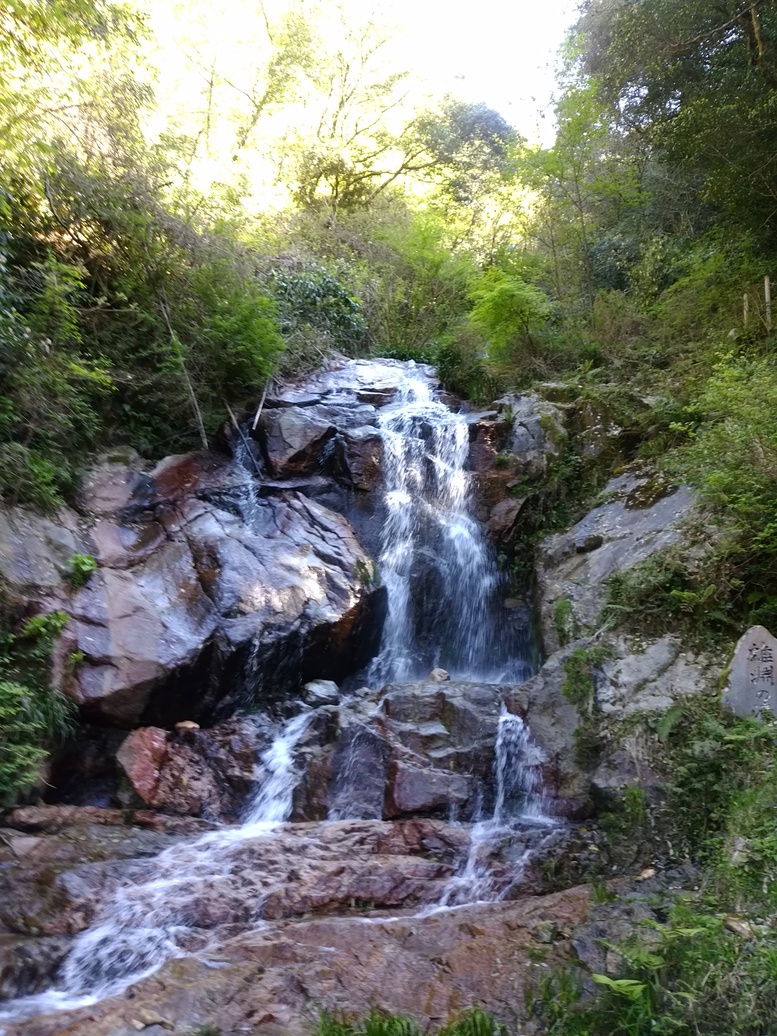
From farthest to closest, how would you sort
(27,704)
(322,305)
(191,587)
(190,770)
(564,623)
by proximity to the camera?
1. (322,305)
2. (191,587)
3. (564,623)
4. (190,770)
5. (27,704)

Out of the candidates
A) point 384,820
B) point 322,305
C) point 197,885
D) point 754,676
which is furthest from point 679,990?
point 322,305

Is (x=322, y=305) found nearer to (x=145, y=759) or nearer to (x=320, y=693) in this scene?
(x=320, y=693)

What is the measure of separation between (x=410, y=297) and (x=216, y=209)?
7789 mm

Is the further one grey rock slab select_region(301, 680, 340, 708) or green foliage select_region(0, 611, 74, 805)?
grey rock slab select_region(301, 680, 340, 708)

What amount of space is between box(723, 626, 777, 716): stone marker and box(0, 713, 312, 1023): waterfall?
3842mm

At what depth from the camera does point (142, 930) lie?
4812 mm

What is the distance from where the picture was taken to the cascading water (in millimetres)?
9102

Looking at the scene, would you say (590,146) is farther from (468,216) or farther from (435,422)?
(468,216)

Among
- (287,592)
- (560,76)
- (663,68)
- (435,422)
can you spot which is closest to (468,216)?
(560,76)

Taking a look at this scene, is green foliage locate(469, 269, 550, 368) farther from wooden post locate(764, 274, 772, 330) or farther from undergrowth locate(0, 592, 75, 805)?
undergrowth locate(0, 592, 75, 805)

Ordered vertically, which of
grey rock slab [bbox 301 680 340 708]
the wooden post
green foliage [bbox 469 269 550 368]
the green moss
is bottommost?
grey rock slab [bbox 301 680 340 708]

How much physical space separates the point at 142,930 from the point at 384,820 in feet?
7.05

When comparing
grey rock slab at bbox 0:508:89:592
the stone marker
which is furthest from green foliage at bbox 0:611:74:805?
the stone marker

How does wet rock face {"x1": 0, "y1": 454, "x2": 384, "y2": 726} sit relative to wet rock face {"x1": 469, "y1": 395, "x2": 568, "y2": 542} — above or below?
below
